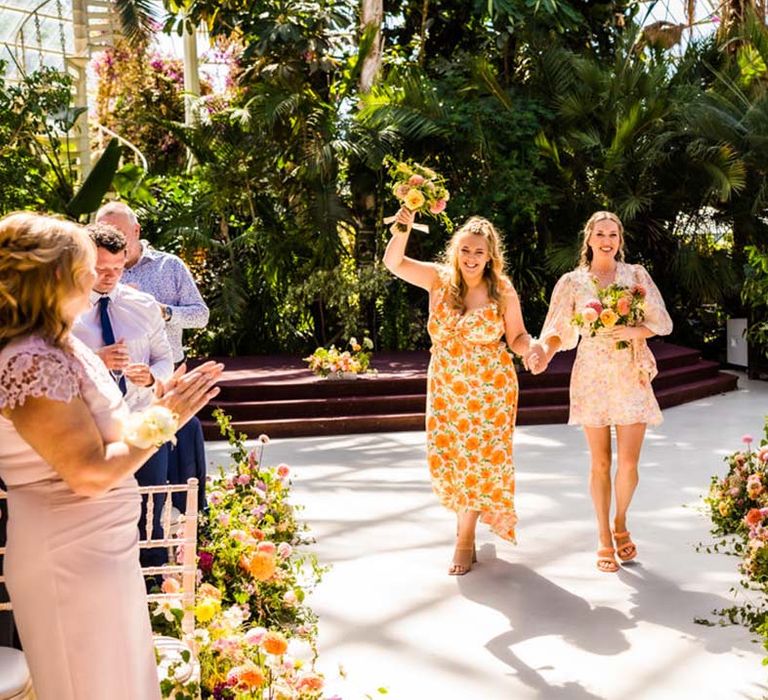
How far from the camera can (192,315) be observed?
5223 mm

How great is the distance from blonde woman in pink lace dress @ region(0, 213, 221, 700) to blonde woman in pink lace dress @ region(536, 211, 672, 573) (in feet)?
10.8

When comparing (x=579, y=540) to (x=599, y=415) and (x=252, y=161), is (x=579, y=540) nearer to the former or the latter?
(x=599, y=415)

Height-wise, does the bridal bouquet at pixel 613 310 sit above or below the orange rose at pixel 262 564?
above

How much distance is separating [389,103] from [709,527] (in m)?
8.35

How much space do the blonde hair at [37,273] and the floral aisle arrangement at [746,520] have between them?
3161mm

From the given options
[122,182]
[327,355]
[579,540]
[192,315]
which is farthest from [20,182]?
[579,540]

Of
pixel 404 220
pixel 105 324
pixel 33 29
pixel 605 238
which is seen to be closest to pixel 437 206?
pixel 404 220

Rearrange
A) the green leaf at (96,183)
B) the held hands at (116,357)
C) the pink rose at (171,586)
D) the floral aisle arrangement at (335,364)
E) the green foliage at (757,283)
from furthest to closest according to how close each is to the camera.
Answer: the green leaf at (96,183), the floral aisle arrangement at (335,364), the green foliage at (757,283), the held hands at (116,357), the pink rose at (171,586)

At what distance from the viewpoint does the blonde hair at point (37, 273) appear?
2.16 m

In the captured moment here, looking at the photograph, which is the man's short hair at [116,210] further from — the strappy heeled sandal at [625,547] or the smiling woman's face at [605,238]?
the strappy heeled sandal at [625,547]

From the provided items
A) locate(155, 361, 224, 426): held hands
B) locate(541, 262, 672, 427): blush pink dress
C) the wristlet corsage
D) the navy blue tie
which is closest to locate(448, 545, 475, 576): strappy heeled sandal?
locate(541, 262, 672, 427): blush pink dress

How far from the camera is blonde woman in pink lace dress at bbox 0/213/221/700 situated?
215cm

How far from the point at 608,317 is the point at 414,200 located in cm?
114

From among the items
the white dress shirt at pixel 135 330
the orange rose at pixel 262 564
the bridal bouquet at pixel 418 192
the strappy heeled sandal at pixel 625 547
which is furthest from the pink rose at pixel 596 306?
the orange rose at pixel 262 564
